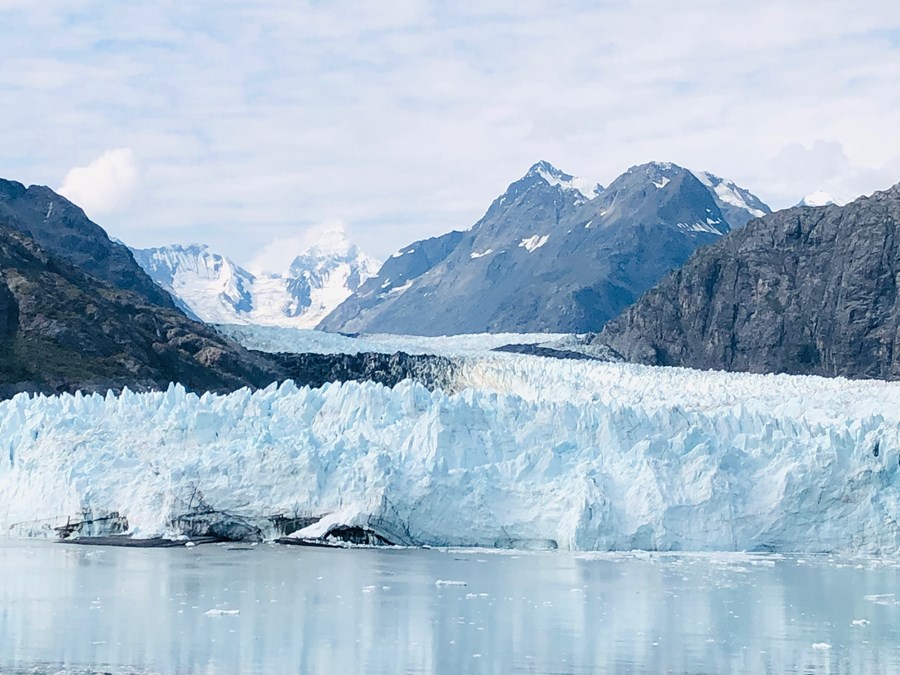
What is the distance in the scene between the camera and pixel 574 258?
16800 centimetres

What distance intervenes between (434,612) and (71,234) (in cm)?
6636

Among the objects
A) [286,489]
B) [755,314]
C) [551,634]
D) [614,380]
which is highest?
[755,314]

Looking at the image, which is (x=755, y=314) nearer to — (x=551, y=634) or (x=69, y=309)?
(x=69, y=309)

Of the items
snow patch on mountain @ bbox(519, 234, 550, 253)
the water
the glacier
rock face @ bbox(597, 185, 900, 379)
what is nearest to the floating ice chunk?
the water

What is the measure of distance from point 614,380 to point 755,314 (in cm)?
4558

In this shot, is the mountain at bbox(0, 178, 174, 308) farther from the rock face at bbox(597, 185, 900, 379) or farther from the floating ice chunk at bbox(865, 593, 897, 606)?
the floating ice chunk at bbox(865, 593, 897, 606)

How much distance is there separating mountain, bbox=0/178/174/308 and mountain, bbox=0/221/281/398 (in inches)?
688

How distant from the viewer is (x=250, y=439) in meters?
29.5

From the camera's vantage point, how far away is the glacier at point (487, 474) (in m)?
28.7

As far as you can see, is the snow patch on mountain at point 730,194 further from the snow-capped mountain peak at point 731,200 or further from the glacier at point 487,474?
the glacier at point 487,474

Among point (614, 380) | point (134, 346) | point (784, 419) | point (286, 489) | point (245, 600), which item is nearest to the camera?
point (245, 600)

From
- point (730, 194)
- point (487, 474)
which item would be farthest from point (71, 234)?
point (730, 194)

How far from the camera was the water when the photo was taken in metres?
17.9

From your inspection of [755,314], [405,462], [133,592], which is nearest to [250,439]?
[405,462]
